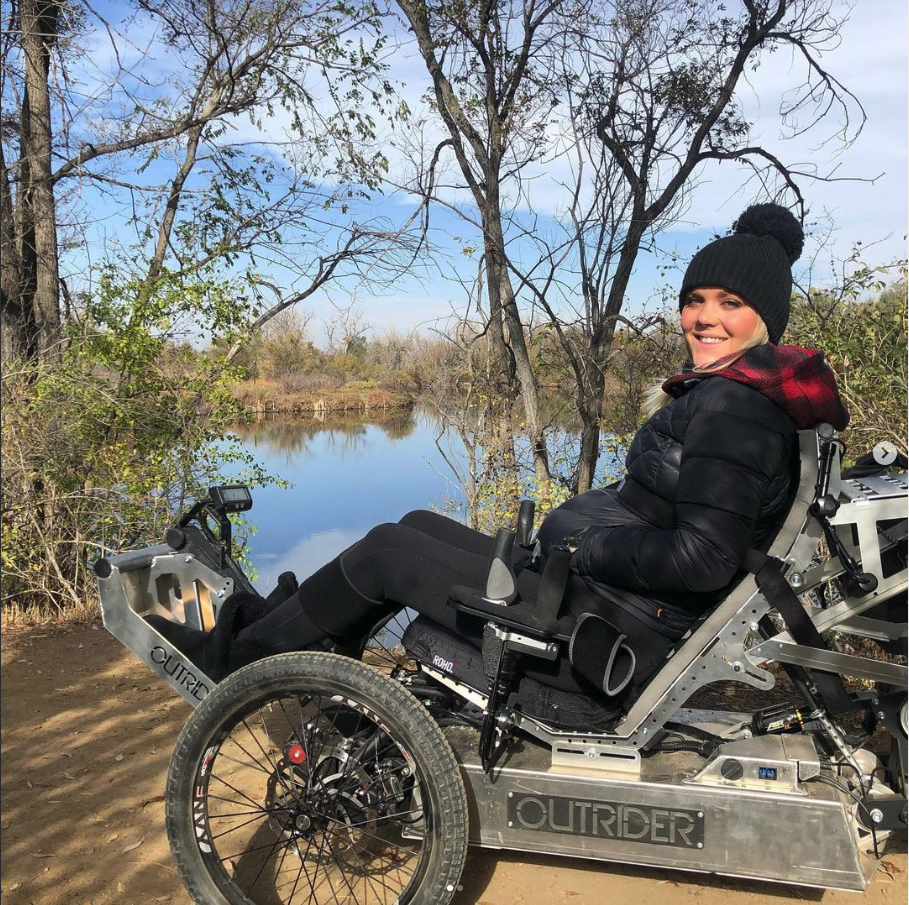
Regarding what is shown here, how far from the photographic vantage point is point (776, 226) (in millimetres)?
2553

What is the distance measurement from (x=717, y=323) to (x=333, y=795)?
184cm

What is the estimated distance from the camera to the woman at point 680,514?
211cm

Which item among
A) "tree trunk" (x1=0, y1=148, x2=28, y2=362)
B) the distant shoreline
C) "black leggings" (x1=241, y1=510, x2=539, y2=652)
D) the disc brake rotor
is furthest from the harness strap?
→ the distant shoreline

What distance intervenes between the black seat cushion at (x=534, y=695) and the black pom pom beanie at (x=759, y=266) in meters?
1.26

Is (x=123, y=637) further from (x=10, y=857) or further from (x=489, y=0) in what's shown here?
(x=489, y=0)

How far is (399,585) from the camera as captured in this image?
2.43m

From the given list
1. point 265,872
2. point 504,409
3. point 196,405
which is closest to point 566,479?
point 504,409

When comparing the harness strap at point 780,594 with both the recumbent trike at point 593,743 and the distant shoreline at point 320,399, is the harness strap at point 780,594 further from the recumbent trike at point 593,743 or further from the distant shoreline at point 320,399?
the distant shoreline at point 320,399

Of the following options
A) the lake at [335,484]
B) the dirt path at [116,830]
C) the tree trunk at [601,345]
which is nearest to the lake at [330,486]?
the lake at [335,484]

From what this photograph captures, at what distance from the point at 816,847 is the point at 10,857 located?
263 cm

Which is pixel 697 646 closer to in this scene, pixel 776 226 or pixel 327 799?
pixel 327 799

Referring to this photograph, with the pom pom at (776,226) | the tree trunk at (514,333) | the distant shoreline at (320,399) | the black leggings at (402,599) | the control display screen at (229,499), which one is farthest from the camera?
the distant shoreline at (320,399)

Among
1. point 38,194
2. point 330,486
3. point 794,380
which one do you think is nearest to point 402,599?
point 794,380

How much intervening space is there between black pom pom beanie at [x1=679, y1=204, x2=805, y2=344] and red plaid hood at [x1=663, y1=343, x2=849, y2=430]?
0.89ft
